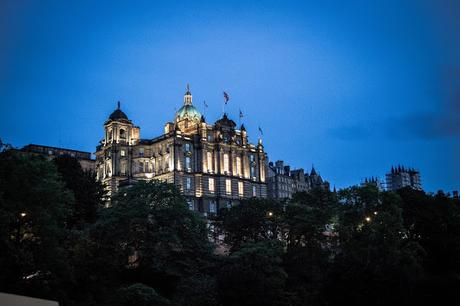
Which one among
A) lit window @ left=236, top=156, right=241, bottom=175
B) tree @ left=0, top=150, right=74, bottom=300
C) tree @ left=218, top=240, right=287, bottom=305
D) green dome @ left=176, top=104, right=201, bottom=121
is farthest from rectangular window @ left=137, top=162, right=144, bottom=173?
tree @ left=0, top=150, right=74, bottom=300

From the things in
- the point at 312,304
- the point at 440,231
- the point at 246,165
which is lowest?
the point at 312,304

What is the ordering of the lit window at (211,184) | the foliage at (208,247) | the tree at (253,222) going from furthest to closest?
1. the lit window at (211,184)
2. the tree at (253,222)
3. the foliage at (208,247)

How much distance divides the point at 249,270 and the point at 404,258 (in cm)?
1981

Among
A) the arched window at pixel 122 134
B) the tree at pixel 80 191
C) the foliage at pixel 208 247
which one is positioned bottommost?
the foliage at pixel 208 247

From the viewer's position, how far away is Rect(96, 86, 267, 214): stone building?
383 feet

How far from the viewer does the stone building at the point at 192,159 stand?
383 feet

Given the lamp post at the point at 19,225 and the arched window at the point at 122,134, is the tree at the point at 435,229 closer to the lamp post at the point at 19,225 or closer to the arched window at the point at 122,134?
the lamp post at the point at 19,225

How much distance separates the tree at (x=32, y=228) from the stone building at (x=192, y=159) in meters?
64.9

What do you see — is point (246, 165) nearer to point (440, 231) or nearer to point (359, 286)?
point (440, 231)

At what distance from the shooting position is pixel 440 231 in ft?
259

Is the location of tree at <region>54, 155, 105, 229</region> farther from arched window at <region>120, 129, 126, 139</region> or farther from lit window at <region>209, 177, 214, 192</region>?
arched window at <region>120, 129, 126, 139</region>

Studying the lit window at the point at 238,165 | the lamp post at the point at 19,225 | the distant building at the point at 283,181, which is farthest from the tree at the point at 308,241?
the distant building at the point at 283,181

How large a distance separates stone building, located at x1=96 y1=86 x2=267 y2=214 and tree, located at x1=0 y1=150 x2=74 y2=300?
64910 millimetres

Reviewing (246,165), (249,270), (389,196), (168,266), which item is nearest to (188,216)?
(168,266)
